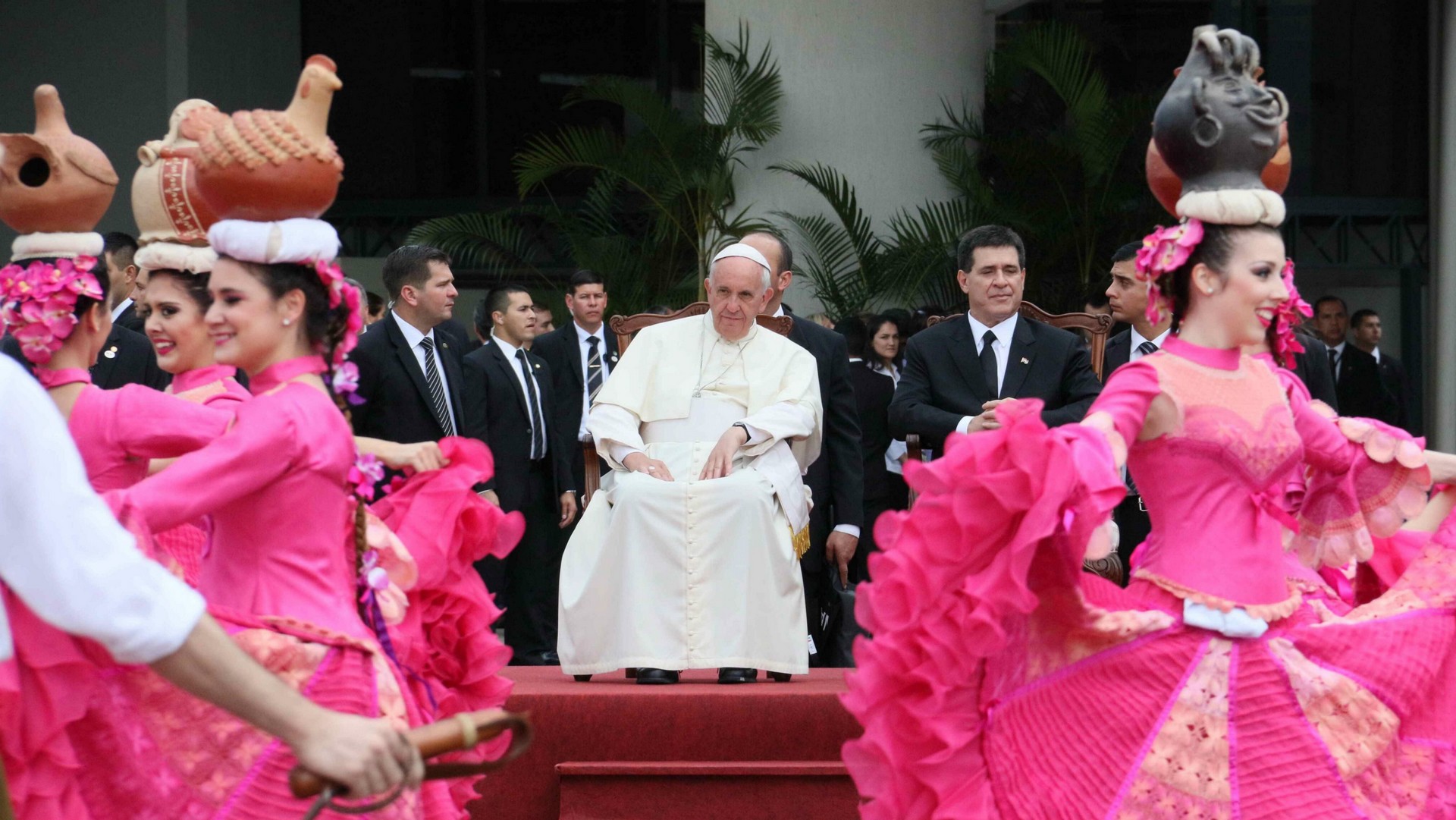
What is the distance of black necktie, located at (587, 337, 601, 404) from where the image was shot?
8039 mm

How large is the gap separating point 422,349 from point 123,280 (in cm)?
114

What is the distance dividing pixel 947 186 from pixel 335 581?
28.0ft

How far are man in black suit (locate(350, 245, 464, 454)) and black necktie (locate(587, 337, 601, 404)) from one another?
1291 millimetres

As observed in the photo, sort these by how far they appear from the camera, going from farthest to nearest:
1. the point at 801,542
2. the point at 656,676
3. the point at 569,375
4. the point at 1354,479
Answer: the point at 569,375 < the point at 801,542 < the point at 656,676 < the point at 1354,479

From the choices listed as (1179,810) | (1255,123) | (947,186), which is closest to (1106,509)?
(1179,810)

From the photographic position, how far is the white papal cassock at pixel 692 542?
5.30 m

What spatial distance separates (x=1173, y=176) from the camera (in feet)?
11.8

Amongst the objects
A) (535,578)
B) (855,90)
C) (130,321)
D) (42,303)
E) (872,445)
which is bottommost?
(535,578)

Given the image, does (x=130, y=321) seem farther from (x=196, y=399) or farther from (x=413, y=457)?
(x=413, y=457)

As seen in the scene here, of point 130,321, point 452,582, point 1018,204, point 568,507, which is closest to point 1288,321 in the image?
point 452,582

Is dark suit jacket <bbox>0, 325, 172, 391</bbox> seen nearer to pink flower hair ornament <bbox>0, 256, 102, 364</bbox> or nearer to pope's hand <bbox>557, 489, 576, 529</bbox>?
pope's hand <bbox>557, 489, 576, 529</bbox>

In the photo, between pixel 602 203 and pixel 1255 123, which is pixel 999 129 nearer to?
pixel 602 203

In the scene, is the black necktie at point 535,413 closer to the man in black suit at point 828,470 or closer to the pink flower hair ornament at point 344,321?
the man in black suit at point 828,470

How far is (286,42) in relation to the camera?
14.8 meters
